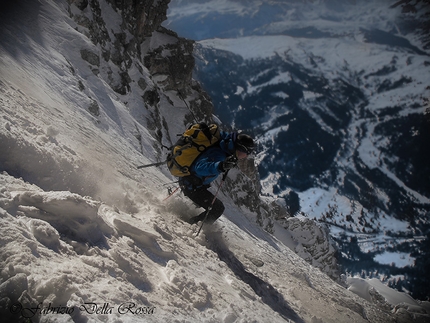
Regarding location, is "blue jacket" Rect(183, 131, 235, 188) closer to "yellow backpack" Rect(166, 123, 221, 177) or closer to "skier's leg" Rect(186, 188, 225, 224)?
"yellow backpack" Rect(166, 123, 221, 177)

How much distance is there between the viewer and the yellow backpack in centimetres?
655

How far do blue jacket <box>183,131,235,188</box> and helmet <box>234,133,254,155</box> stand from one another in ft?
0.46

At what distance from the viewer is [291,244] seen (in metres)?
54.4

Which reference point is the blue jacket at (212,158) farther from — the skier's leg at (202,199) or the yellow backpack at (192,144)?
the skier's leg at (202,199)

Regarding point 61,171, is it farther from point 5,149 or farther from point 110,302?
point 110,302

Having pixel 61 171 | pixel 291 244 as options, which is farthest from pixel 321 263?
pixel 61 171

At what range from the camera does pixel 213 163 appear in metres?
6.05

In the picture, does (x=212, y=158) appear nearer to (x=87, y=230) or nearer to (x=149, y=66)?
(x=87, y=230)

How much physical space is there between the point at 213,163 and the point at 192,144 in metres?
0.80

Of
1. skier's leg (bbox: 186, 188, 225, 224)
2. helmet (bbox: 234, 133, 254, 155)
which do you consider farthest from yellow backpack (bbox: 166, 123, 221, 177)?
skier's leg (bbox: 186, 188, 225, 224)

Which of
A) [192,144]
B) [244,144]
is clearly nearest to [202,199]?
[192,144]

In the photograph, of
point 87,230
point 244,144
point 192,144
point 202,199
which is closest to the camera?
point 87,230

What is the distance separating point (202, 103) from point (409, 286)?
592ft

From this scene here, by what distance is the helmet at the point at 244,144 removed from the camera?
20.6 ft
